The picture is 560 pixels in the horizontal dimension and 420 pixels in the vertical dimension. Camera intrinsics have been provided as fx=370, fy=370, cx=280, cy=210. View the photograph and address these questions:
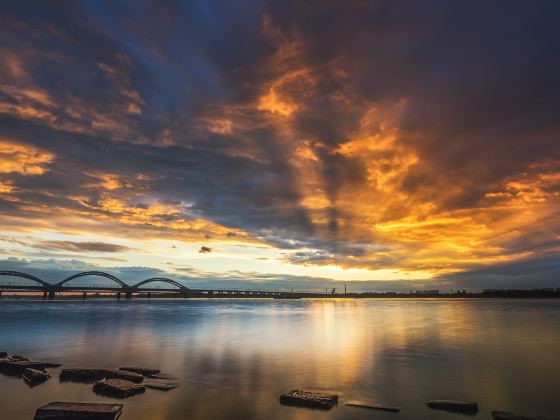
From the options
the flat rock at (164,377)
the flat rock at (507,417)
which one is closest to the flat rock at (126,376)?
the flat rock at (164,377)

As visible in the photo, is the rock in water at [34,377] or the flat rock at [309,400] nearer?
the flat rock at [309,400]

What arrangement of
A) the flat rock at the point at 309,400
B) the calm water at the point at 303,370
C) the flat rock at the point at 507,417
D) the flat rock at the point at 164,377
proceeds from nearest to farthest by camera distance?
the flat rock at the point at 507,417
the flat rock at the point at 309,400
the calm water at the point at 303,370
the flat rock at the point at 164,377

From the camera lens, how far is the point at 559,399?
15586 millimetres

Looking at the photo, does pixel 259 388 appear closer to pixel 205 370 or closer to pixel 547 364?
pixel 205 370

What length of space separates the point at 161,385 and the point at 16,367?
28.6 ft

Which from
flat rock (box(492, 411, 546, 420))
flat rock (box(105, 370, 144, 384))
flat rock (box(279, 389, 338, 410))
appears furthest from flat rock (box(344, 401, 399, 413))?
flat rock (box(105, 370, 144, 384))

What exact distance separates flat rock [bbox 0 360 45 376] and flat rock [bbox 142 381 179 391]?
718 cm

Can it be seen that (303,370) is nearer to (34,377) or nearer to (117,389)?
(117,389)

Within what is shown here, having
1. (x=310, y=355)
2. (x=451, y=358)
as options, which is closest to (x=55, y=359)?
(x=310, y=355)

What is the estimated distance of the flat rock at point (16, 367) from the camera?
18.7 meters

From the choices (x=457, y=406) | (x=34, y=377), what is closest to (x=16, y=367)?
(x=34, y=377)

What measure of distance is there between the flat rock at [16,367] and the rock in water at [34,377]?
860mm

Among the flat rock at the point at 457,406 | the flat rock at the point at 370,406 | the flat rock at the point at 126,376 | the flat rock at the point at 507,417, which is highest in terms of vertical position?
the flat rock at the point at 126,376

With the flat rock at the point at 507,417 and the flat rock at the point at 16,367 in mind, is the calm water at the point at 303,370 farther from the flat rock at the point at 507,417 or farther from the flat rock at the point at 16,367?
the flat rock at the point at 16,367
